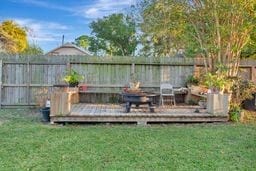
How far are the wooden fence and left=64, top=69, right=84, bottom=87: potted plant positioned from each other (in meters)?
0.58

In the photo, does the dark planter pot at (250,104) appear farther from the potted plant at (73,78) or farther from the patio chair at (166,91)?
the potted plant at (73,78)

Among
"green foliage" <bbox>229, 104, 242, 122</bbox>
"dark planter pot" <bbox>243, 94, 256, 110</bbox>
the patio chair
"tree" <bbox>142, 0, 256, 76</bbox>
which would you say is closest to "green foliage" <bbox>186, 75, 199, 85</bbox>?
the patio chair

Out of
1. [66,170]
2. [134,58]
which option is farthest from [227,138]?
[134,58]

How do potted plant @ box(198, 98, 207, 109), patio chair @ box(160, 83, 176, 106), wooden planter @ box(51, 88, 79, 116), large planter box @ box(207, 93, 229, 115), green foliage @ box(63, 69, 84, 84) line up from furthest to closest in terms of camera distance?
patio chair @ box(160, 83, 176, 106)
green foliage @ box(63, 69, 84, 84)
potted plant @ box(198, 98, 207, 109)
large planter box @ box(207, 93, 229, 115)
wooden planter @ box(51, 88, 79, 116)

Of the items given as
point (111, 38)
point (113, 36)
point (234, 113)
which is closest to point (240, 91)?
point (234, 113)

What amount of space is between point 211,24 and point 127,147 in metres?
5.36

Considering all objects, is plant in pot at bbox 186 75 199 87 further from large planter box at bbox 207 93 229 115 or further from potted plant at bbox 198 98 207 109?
large planter box at bbox 207 93 229 115

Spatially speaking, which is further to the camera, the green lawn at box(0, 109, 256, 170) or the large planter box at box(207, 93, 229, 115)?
the large planter box at box(207, 93, 229, 115)

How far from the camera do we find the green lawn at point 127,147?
15.5 ft

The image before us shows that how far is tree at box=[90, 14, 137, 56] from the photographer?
34.0m

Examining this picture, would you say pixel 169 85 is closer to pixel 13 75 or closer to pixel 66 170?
pixel 13 75

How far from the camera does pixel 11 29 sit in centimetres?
2444

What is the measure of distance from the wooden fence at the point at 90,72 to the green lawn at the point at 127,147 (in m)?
3.82

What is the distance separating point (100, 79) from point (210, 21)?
4244 millimetres
